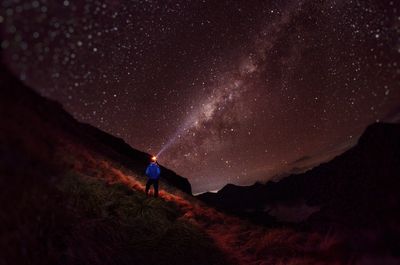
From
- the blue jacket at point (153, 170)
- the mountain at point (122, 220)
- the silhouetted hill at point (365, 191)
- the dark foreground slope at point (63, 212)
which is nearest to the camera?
the dark foreground slope at point (63, 212)

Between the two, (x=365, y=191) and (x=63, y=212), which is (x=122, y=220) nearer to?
(x=63, y=212)

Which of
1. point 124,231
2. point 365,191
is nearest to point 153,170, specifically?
point 124,231

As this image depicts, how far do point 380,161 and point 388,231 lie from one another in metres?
9.97

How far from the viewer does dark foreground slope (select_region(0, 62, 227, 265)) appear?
6906 mm

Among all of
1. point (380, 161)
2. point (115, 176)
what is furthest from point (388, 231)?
point (115, 176)

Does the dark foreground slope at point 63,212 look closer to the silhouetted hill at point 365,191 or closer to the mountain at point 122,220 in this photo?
the mountain at point 122,220

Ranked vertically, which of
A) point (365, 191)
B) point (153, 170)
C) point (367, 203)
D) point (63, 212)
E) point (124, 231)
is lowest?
point (124, 231)

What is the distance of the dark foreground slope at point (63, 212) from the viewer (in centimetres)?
691

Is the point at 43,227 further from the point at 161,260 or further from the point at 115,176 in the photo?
the point at 115,176

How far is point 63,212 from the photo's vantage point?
1044 cm

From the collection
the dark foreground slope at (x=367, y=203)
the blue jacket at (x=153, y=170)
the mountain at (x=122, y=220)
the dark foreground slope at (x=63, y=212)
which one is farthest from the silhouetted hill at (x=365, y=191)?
the blue jacket at (x=153, y=170)

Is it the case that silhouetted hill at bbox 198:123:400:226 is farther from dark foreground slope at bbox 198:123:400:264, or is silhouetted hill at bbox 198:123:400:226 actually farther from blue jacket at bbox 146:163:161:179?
blue jacket at bbox 146:163:161:179

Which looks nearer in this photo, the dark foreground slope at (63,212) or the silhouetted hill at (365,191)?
the dark foreground slope at (63,212)

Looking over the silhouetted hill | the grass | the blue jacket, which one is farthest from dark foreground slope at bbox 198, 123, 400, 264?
the blue jacket
